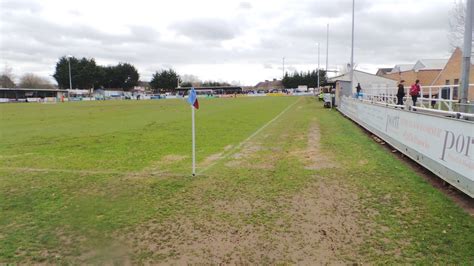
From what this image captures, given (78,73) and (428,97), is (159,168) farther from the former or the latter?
(78,73)

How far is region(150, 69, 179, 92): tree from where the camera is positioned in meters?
141

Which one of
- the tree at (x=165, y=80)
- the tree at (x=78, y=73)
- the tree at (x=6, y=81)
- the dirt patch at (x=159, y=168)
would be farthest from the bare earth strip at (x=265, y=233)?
the tree at (x=165, y=80)

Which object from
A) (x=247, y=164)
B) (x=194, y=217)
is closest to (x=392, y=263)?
(x=194, y=217)

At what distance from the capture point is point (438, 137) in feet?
25.6

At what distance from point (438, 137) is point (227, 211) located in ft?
15.5

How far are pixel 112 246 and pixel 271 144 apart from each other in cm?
907

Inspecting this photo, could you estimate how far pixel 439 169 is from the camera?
302 inches

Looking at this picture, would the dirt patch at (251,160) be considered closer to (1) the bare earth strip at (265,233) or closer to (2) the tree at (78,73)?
(1) the bare earth strip at (265,233)

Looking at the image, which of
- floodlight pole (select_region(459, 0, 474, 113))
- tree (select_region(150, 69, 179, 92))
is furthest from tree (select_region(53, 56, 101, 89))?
floodlight pole (select_region(459, 0, 474, 113))

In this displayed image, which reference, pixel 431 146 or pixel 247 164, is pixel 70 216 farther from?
pixel 431 146

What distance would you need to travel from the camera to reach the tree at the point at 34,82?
380ft

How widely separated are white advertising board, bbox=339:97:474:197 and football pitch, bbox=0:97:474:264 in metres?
0.56

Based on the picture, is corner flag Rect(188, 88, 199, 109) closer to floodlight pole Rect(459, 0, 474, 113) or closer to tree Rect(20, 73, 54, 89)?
floodlight pole Rect(459, 0, 474, 113)

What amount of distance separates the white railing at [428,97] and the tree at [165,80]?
118 m
